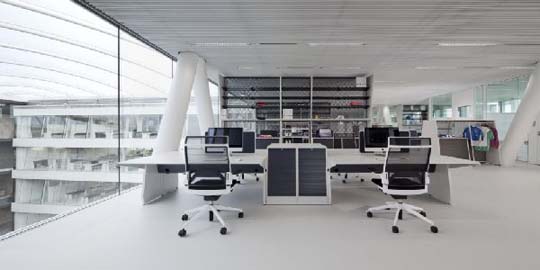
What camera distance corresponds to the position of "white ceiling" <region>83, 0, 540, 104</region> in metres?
4.23

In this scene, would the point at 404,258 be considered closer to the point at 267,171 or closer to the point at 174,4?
the point at 267,171

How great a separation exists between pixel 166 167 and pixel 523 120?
9.79 meters

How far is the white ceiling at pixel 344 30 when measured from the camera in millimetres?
4230

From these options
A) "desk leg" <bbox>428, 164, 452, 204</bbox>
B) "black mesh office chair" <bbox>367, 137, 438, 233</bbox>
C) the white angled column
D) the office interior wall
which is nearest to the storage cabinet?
"black mesh office chair" <bbox>367, 137, 438, 233</bbox>

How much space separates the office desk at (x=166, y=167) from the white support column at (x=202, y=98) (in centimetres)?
216

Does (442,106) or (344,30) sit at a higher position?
(344,30)

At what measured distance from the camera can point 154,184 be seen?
4809mm

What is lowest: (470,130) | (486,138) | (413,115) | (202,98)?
(486,138)

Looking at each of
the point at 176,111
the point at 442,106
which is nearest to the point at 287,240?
the point at 176,111

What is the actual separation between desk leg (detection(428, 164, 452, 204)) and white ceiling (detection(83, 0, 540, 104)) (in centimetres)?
246

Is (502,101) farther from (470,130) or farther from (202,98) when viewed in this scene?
(202,98)

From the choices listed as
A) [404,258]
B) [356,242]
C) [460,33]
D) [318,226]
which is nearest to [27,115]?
[318,226]

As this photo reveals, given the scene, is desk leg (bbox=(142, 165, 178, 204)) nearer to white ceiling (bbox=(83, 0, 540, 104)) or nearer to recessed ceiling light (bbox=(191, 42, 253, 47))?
white ceiling (bbox=(83, 0, 540, 104))

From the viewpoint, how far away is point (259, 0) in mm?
4023
